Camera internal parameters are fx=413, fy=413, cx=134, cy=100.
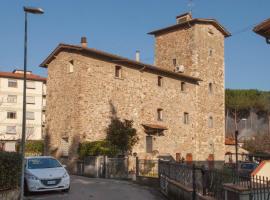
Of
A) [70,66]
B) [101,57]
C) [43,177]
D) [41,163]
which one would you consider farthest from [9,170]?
[101,57]

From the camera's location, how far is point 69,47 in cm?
3053

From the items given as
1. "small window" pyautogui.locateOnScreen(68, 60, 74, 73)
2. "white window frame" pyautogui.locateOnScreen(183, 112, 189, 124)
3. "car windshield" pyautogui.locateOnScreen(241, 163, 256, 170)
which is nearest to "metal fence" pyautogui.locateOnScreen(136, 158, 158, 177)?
"car windshield" pyautogui.locateOnScreen(241, 163, 256, 170)

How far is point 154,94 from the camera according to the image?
34906 millimetres

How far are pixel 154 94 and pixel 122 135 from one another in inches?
260

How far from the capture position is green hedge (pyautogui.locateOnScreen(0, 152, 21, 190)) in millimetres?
12547

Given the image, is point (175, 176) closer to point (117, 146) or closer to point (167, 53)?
point (117, 146)

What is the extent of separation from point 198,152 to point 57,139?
14230 mm

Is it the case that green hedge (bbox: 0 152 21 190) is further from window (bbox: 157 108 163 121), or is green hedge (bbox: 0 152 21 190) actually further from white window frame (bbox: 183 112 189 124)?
white window frame (bbox: 183 112 189 124)

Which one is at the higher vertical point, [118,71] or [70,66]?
[70,66]

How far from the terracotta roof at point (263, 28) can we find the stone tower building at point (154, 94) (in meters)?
19.3

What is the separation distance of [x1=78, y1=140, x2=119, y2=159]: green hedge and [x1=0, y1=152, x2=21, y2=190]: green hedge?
42.9 ft

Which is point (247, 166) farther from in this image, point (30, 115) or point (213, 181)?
point (30, 115)

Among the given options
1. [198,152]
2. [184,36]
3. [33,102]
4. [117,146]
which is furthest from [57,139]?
[33,102]

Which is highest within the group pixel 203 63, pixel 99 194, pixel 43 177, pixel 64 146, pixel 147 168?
pixel 203 63
